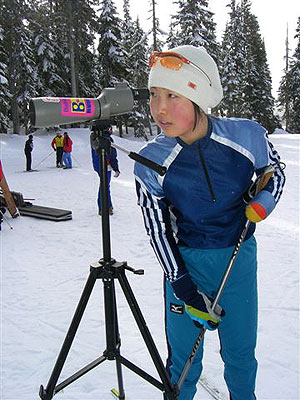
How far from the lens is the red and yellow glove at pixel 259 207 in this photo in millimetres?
1911

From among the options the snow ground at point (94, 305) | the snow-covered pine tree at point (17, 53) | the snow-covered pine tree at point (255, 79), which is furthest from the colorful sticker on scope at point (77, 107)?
the snow-covered pine tree at point (255, 79)

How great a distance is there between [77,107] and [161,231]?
2.44ft

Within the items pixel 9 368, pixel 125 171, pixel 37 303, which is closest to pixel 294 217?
pixel 37 303

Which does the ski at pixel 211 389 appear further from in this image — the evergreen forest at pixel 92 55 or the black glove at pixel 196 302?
the evergreen forest at pixel 92 55

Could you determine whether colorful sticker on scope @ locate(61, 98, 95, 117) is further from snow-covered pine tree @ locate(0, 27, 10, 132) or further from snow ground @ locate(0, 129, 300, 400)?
snow-covered pine tree @ locate(0, 27, 10, 132)

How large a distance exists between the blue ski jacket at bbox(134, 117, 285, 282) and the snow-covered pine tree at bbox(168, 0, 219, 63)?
29.0 m

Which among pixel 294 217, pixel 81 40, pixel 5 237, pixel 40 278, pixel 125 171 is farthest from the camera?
pixel 81 40

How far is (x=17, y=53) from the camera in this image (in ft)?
90.5

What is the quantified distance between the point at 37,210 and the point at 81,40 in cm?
2552

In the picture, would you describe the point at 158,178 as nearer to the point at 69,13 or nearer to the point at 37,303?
the point at 37,303

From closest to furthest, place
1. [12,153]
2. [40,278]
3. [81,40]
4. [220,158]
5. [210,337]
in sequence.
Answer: [220,158] < [210,337] < [40,278] < [12,153] < [81,40]

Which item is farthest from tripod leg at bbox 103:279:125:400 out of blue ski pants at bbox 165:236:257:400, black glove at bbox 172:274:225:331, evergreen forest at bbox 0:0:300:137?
evergreen forest at bbox 0:0:300:137

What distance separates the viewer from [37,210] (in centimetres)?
895

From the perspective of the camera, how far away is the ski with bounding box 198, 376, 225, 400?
A: 2.88 metres
